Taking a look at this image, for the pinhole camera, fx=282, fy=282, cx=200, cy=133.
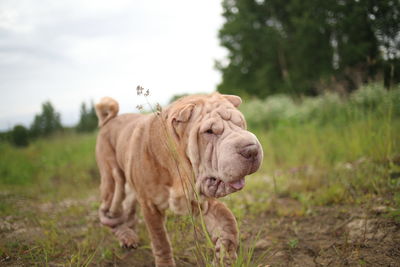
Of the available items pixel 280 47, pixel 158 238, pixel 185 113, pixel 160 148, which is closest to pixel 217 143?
pixel 185 113

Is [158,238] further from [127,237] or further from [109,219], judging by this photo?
[109,219]

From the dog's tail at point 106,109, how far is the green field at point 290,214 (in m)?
1.43

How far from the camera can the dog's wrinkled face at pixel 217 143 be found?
5.67 feet

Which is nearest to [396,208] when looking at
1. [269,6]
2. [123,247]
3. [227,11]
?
[123,247]

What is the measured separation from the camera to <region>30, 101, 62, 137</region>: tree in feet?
29.3

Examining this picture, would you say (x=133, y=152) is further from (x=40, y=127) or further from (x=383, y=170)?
(x=40, y=127)

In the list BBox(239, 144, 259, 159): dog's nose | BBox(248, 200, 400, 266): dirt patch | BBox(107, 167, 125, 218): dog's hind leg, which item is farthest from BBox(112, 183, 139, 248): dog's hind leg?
BBox(239, 144, 259, 159): dog's nose

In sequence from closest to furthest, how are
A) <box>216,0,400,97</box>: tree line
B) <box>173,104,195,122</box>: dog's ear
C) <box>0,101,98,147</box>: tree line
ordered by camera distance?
1. <box>173,104,195,122</box>: dog's ear
2. <box>0,101,98,147</box>: tree line
3. <box>216,0,400,97</box>: tree line

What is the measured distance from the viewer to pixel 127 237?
10.4 ft

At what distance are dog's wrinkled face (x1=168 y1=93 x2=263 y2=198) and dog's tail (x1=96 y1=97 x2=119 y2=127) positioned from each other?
1.57 m

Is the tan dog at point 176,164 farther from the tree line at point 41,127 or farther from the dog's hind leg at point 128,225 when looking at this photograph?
the tree line at point 41,127

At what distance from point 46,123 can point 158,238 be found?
911 cm

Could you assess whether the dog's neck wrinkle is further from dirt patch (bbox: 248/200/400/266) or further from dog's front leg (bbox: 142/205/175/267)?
dirt patch (bbox: 248/200/400/266)

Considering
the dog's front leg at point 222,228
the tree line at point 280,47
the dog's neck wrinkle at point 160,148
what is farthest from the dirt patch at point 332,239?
the tree line at point 280,47
